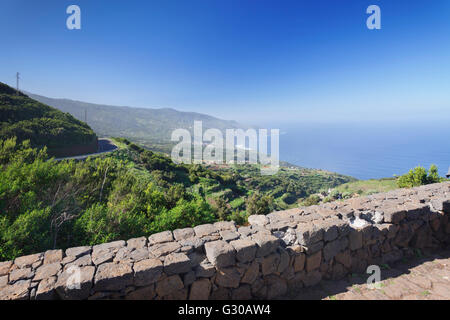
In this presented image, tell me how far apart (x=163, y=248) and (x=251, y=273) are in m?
1.72

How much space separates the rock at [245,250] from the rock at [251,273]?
0.15m

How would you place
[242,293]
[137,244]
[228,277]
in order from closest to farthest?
[228,277] < [242,293] < [137,244]

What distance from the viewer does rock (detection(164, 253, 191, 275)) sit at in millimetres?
3094

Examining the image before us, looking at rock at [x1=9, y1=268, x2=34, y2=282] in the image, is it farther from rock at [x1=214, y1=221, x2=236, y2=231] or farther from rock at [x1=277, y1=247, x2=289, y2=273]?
rock at [x1=277, y1=247, x2=289, y2=273]

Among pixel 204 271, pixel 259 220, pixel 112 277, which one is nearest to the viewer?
pixel 112 277

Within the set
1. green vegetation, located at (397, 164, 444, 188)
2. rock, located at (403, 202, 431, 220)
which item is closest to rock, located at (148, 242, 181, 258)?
rock, located at (403, 202, 431, 220)

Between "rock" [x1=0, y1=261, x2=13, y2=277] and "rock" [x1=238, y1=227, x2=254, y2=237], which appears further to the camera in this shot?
"rock" [x1=238, y1=227, x2=254, y2=237]

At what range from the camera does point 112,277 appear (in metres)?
2.79

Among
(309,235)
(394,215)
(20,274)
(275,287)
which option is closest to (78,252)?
(20,274)

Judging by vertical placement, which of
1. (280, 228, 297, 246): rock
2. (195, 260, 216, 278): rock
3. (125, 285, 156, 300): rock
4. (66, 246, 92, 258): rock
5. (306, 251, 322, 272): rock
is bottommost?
(306, 251, 322, 272): rock

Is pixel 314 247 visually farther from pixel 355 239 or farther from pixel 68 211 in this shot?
pixel 68 211

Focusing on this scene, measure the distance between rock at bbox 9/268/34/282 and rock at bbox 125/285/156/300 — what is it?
1.50 m

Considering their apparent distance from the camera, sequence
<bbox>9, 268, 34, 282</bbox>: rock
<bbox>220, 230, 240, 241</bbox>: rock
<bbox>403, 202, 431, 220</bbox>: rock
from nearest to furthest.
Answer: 1. <bbox>9, 268, 34, 282</bbox>: rock
2. <bbox>220, 230, 240, 241</bbox>: rock
3. <bbox>403, 202, 431, 220</bbox>: rock

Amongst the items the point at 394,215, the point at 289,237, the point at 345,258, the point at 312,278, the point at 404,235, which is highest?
the point at 394,215
